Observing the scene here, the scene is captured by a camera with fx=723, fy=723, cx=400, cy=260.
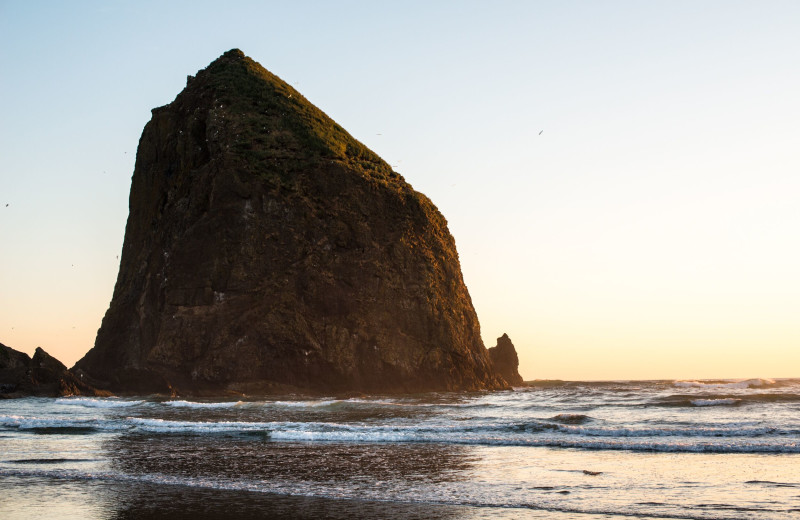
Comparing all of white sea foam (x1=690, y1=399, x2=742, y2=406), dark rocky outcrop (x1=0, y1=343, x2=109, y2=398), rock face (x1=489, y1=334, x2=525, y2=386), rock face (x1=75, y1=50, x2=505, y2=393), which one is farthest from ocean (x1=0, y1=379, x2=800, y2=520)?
rock face (x1=489, y1=334, x2=525, y2=386)

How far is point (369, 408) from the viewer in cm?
3244

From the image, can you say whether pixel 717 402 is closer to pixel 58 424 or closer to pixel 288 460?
pixel 288 460

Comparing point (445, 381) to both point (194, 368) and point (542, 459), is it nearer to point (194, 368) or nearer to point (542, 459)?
point (194, 368)

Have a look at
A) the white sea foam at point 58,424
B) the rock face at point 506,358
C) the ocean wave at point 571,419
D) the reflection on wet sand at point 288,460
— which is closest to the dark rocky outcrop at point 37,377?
the white sea foam at point 58,424

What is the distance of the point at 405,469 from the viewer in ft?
44.5

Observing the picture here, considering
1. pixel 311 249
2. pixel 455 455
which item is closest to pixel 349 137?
pixel 311 249

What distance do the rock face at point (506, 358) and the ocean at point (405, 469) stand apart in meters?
67.0

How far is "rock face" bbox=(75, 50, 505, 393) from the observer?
2085 inches

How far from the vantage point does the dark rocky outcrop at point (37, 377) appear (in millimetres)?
48562

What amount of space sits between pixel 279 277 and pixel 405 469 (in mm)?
42377

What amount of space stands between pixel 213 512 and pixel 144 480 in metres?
3.38

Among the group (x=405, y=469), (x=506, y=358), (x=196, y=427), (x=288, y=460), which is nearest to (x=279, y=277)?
(x=196, y=427)

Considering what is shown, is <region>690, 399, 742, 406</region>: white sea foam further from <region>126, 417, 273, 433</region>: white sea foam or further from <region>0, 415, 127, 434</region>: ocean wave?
<region>0, 415, 127, 434</region>: ocean wave

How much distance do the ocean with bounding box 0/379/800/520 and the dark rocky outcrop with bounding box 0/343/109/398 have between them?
2579cm
